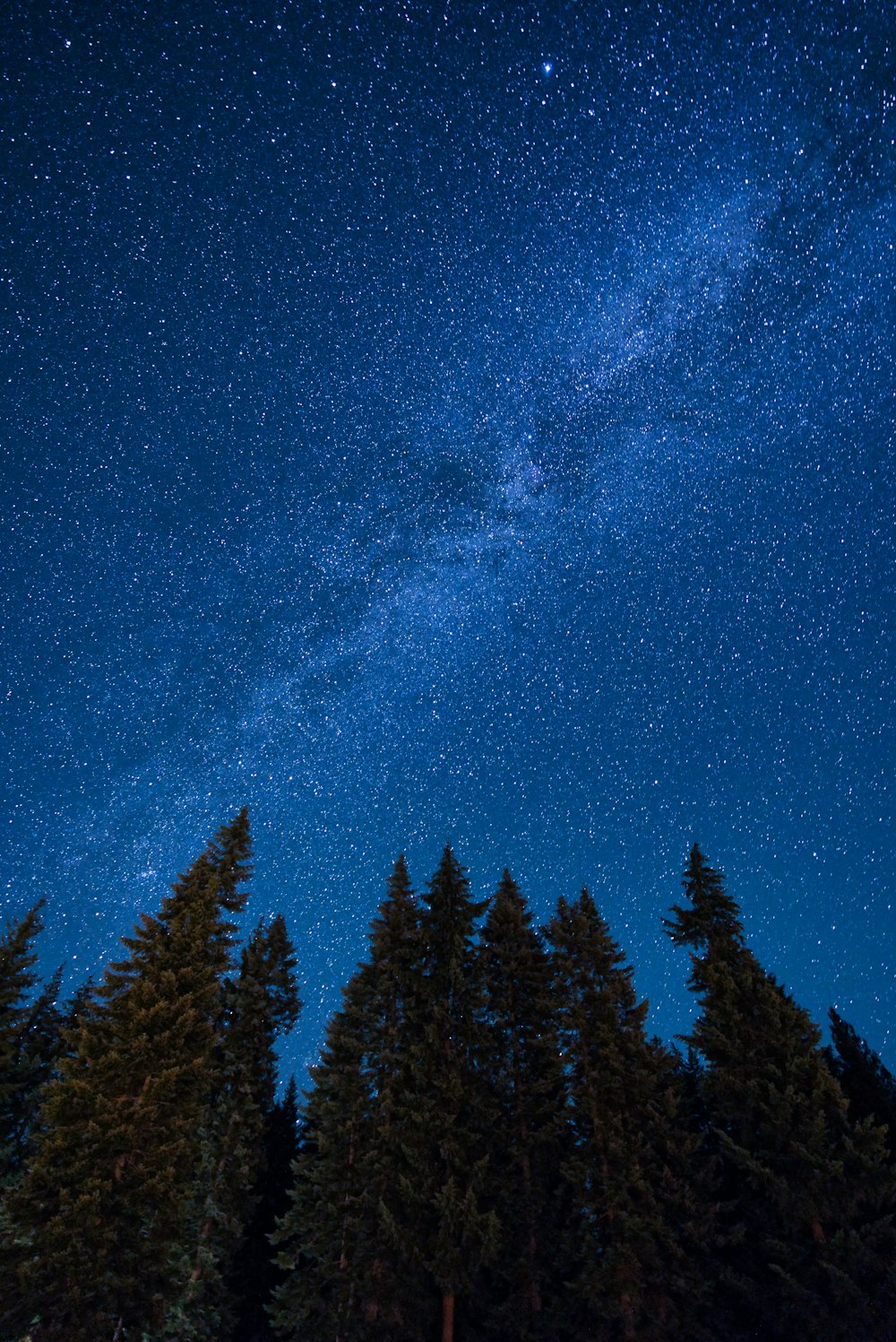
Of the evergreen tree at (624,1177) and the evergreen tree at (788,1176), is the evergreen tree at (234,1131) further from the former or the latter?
the evergreen tree at (788,1176)

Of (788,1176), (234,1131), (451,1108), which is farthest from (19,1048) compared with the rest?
(788,1176)

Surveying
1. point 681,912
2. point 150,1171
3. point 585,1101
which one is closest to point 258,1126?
point 150,1171

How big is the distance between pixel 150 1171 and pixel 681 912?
2144cm

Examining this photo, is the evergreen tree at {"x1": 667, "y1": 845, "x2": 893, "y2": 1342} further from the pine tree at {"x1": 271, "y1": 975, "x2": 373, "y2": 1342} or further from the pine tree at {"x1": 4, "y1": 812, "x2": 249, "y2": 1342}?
the pine tree at {"x1": 4, "y1": 812, "x2": 249, "y2": 1342}

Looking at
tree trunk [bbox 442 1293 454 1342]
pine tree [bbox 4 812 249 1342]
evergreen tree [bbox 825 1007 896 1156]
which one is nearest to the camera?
pine tree [bbox 4 812 249 1342]

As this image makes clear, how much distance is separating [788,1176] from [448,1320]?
11737 millimetres

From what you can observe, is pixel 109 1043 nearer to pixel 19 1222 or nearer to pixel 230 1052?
pixel 19 1222

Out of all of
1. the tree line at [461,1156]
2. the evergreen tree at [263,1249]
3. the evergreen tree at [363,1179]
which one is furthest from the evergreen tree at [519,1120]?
the evergreen tree at [263,1249]

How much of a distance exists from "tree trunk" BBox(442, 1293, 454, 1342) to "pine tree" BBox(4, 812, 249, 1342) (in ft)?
28.0

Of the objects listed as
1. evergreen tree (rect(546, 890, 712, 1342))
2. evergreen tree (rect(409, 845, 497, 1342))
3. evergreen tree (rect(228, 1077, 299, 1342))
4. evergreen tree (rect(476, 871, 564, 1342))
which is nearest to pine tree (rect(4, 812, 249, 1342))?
evergreen tree (rect(228, 1077, 299, 1342))

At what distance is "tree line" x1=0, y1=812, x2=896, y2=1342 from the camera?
65.5 feet

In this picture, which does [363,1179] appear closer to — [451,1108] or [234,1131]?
[451,1108]

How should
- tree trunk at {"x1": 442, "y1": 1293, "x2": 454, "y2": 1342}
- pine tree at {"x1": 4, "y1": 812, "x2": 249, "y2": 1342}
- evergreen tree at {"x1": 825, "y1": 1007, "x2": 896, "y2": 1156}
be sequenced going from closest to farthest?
1. pine tree at {"x1": 4, "y1": 812, "x2": 249, "y2": 1342}
2. tree trunk at {"x1": 442, "y1": 1293, "x2": 454, "y2": 1342}
3. evergreen tree at {"x1": 825, "y1": 1007, "x2": 896, "y2": 1156}

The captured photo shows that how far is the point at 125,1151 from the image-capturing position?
21406 mm
